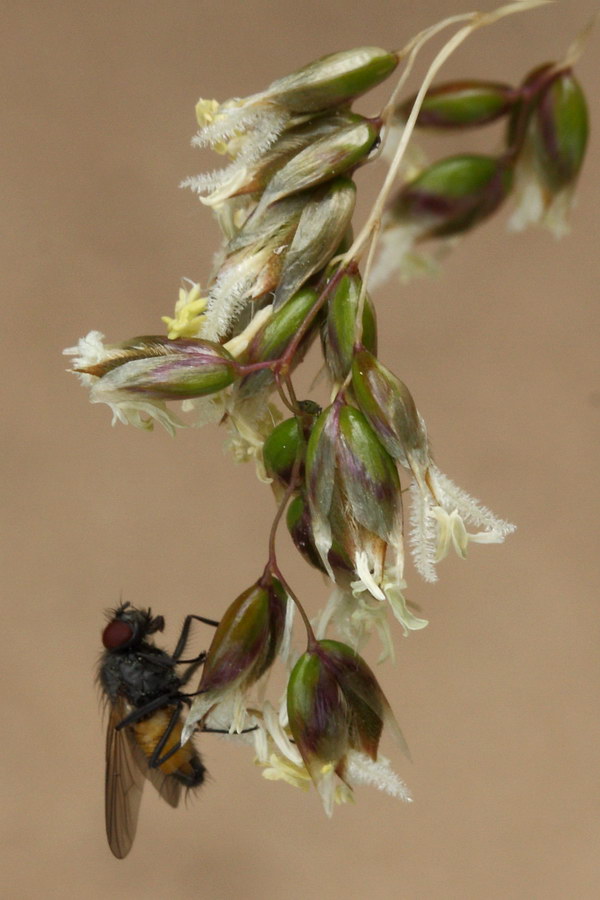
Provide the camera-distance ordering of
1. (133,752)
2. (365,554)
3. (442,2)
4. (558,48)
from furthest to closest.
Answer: (442,2) < (558,48) < (133,752) < (365,554)

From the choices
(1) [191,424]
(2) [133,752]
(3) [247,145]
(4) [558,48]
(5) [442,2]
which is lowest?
(2) [133,752]

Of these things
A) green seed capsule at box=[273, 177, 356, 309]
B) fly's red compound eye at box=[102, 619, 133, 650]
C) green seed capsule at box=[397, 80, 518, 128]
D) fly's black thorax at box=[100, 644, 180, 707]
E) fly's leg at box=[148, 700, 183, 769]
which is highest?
green seed capsule at box=[397, 80, 518, 128]

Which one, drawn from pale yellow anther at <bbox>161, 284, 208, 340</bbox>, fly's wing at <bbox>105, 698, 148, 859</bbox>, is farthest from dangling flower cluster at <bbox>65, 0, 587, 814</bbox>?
fly's wing at <bbox>105, 698, 148, 859</bbox>

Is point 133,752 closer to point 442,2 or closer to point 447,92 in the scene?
point 447,92

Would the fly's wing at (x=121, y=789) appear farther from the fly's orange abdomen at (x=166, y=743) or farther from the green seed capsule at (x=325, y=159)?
the green seed capsule at (x=325, y=159)

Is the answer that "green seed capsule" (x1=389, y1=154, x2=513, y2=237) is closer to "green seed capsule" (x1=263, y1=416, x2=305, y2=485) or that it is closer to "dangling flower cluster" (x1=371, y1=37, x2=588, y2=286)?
"dangling flower cluster" (x1=371, y1=37, x2=588, y2=286)

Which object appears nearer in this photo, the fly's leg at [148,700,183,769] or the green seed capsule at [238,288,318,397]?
the green seed capsule at [238,288,318,397]

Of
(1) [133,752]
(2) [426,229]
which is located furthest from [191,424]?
(1) [133,752]
